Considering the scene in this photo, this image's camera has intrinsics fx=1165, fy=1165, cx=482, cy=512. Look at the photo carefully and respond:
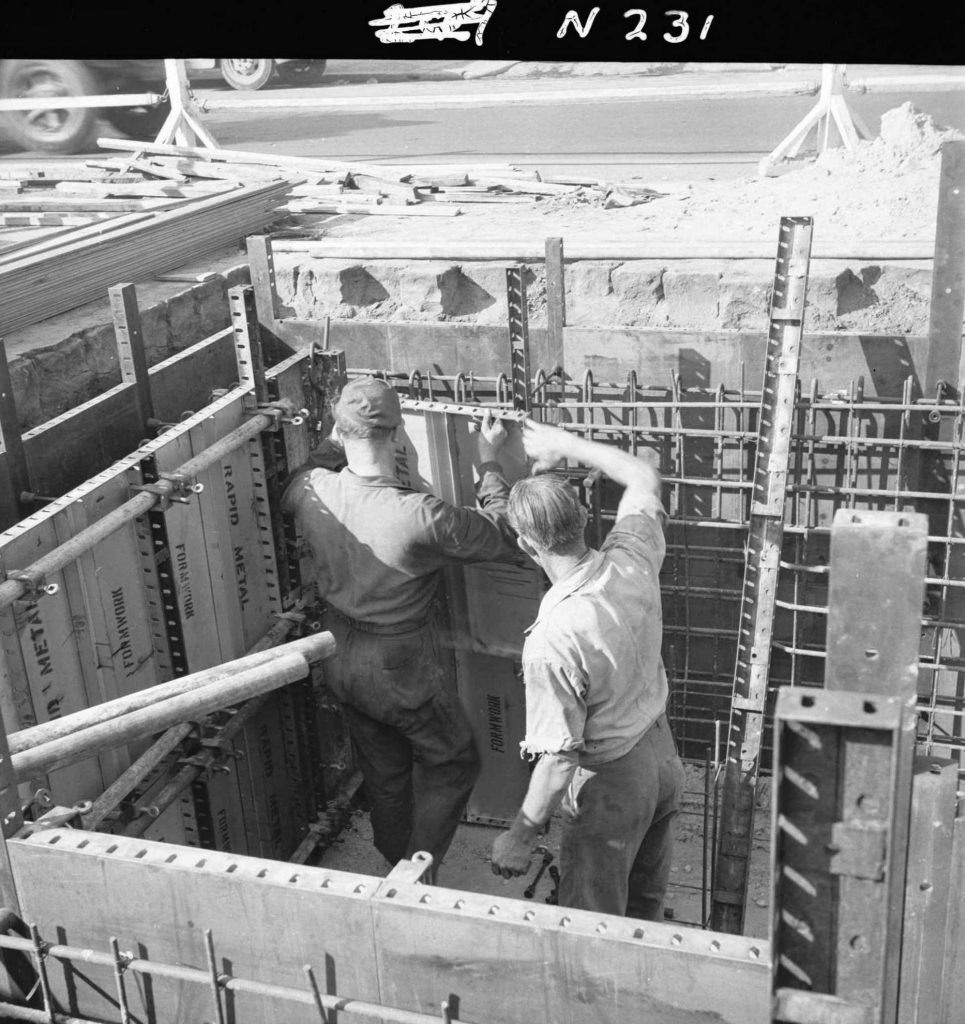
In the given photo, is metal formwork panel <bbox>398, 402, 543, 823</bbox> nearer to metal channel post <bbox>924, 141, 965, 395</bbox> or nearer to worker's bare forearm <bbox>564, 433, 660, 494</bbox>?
worker's bare forearm <bbox>564, 433, 660, 494</bbox>

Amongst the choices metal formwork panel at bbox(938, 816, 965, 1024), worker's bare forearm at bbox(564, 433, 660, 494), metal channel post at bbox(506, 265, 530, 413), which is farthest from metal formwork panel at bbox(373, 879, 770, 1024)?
metal channel post at bbox(506, 265, 530, 413)

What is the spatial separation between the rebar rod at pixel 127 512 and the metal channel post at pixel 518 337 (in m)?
1.24

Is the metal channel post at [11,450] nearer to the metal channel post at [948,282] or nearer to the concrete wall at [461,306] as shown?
the concrete wall at [461,306]

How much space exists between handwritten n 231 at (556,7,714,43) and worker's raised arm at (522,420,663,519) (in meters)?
3.55

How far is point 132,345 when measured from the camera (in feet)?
17.1

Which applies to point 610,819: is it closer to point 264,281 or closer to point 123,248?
point 264,281

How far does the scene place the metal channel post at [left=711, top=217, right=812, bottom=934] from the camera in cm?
535

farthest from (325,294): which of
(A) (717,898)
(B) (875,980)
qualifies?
(B) (875,980)

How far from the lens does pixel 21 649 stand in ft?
13.5

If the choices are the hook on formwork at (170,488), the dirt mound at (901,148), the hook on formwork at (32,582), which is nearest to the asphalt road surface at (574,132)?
the dirt mound at (901,148)

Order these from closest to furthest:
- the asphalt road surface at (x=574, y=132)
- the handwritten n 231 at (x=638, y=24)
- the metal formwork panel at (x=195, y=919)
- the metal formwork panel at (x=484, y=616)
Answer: the metal formwork panel at (x=195, y=919)
the metal formwork panel at (x=484, y=616)
the handwritten n 231 at (x=638, y=24)
the asphalt road surface at (x=574, y=132)

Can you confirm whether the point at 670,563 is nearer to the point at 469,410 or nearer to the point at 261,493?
the point at 469,410

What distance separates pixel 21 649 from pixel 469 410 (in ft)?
7.60

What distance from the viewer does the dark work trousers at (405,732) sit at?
5.23 m
